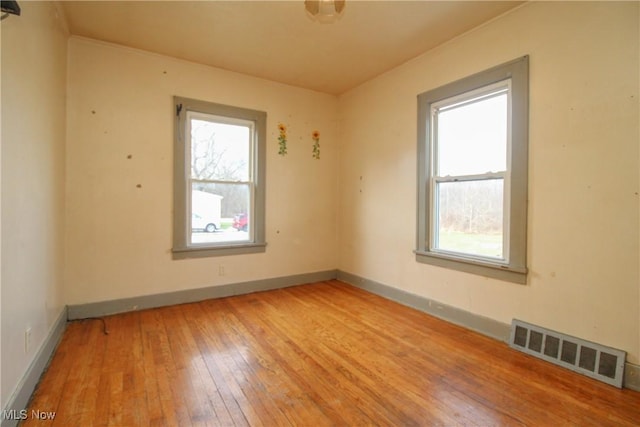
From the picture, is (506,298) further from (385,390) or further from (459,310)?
(385,390)

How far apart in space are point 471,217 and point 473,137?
2.43ft

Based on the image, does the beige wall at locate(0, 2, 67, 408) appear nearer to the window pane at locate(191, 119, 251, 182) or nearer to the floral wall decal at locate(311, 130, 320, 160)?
the window pane at locate(191, 119, 251, 182)

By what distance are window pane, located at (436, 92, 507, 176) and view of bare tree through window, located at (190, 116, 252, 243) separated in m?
2.28

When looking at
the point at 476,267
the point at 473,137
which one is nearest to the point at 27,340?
the point at 476,267

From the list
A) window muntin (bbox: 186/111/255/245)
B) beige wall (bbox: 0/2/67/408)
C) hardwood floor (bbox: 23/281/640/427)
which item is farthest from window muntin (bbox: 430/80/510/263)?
beige wall (bbox: 0/2/67/408)

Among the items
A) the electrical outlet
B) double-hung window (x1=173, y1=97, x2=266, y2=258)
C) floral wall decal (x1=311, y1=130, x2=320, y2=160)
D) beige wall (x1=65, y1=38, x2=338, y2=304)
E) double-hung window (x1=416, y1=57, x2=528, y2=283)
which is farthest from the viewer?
floral wall decal (x1=311, y1=130, x2=320, y2=160)

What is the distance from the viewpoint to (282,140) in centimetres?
412

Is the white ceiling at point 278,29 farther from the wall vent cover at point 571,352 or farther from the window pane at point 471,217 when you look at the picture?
the wall vent cover at point 571,352

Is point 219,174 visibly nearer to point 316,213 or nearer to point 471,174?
point 316,213

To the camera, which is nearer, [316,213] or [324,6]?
[324,6]

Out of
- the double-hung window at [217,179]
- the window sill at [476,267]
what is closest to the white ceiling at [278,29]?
the double-hung window at [217,179]

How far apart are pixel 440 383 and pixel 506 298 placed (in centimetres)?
106

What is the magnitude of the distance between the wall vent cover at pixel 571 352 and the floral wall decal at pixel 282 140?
3091 mm

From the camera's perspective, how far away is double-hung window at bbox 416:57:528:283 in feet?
8.26
